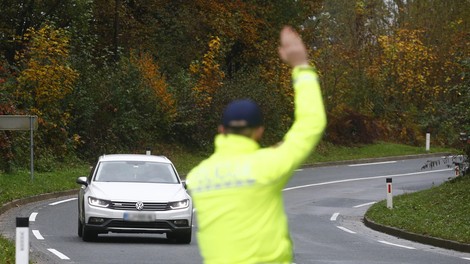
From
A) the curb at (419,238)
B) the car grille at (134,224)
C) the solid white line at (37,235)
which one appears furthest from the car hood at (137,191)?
the curb at (419,238)

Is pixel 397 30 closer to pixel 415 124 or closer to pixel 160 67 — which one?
pixel 415 124

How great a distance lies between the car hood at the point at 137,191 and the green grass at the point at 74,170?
8.06 ft

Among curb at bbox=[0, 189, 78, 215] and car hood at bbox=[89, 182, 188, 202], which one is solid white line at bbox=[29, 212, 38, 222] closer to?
curb at bbox=[0, 189, 78, 215]

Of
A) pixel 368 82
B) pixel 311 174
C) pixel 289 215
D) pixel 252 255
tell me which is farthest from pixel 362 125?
pixel 252 255

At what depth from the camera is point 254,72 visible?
1919 inches

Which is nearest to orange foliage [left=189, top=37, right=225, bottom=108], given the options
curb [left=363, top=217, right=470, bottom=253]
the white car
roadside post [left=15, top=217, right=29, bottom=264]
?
curb [left=363, top=217, right=470, bottom=253]

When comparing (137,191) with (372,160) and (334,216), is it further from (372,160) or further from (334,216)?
(372,160)

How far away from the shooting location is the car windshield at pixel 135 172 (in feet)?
67.8

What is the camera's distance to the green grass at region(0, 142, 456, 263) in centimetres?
2960

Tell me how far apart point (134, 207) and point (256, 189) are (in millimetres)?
13880

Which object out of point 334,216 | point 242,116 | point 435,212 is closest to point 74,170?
point 334,216

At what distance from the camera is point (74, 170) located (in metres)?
37.6

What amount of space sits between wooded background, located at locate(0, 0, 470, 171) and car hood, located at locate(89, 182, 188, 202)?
383 inches

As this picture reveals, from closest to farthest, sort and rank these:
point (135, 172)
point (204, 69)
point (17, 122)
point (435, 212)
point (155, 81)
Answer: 1. point (135, 172)
2. point (435, 212)
3. point (17, 122)
4. point (155, 81)
5. point (204, 69)
